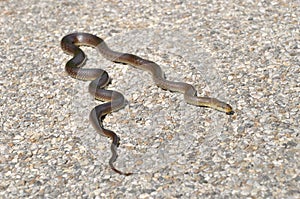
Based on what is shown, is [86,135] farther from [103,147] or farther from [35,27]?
[35,27]

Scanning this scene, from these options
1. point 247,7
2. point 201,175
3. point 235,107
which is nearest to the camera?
point 201,175

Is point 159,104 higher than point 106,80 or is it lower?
lower

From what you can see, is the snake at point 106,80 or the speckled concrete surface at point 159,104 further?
the snake at point 106,80

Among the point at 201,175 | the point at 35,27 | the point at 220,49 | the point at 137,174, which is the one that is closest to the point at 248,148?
the point at 201,175

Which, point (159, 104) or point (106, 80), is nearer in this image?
point (159, 104)
